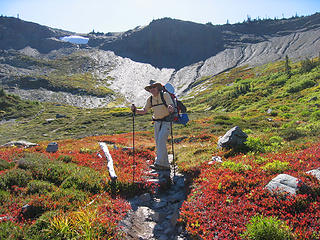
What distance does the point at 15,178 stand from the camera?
22.0 ft

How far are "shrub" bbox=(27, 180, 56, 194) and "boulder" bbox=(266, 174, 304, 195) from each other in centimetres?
633

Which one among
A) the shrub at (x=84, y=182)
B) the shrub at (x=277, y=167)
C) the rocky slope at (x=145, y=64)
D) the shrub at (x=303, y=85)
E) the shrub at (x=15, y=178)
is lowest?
the shrub at (x=84, y=182)

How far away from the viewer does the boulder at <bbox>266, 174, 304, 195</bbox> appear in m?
5.15

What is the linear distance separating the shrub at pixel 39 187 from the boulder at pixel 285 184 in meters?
6.33

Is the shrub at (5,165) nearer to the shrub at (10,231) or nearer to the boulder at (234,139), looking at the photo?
the shrub at (10,231)

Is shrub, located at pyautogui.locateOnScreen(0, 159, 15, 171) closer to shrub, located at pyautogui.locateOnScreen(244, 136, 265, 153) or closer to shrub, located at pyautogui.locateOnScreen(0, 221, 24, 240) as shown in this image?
shrub, located at pyautogui.locateOnScreen(0, 221, 24, 240)

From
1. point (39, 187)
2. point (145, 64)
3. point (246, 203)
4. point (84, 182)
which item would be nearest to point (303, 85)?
point (246, 203)

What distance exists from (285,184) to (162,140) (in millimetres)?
4578

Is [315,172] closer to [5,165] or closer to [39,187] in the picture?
[39,187]

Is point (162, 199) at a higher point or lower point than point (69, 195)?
lower

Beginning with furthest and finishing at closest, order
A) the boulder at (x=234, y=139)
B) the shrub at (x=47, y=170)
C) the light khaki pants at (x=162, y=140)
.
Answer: the boulder at (x=234, y=139)
the light khaki pants at (x=162, y=140)
the shrub at (x=47, y=170)

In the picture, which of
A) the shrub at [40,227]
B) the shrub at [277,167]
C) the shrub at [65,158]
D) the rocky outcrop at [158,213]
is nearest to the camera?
the shrub at [40,227]

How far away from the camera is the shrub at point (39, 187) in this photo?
633cm

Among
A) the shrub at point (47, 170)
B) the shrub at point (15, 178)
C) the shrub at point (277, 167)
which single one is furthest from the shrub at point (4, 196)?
the shrub at point (277, 167)
